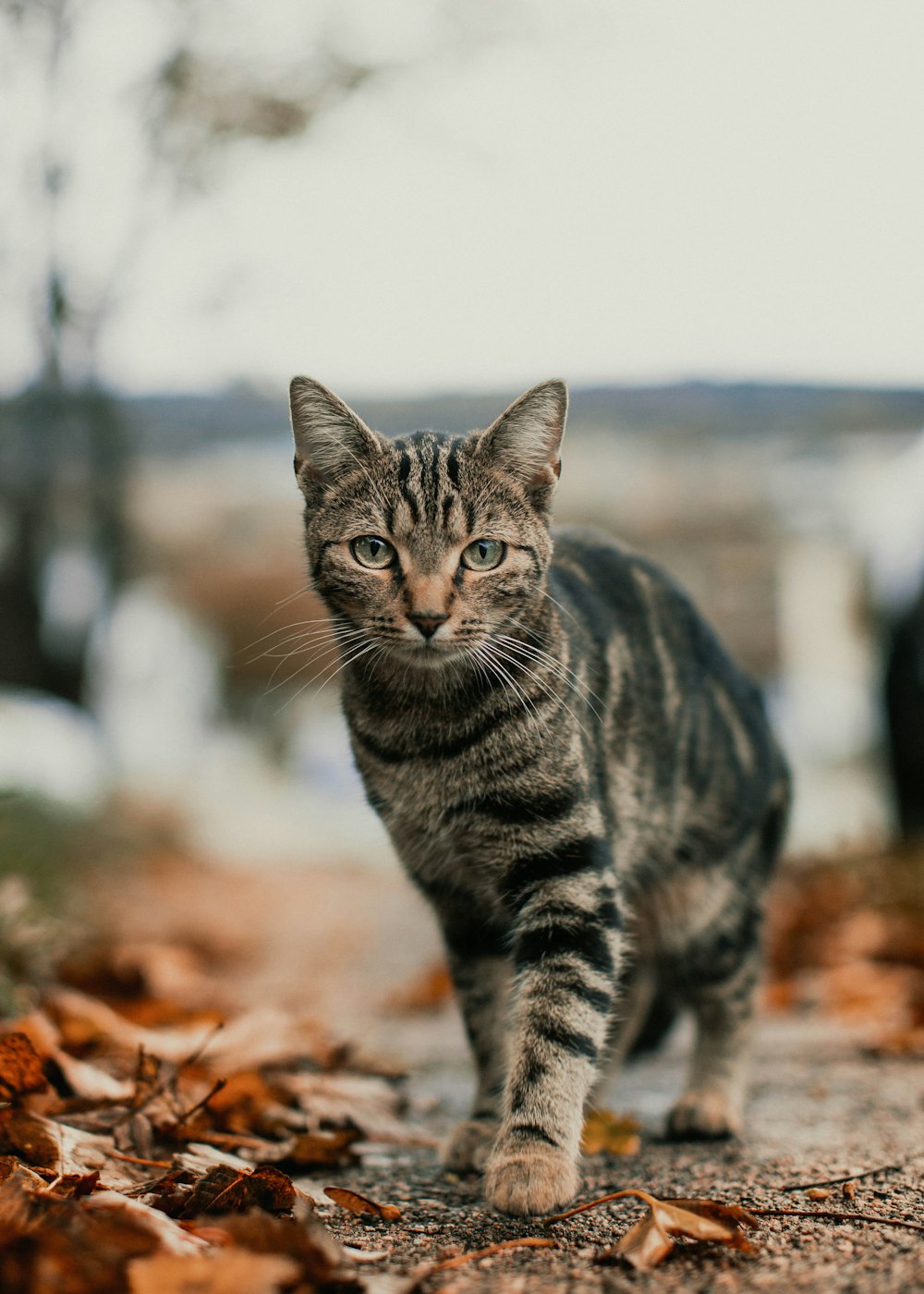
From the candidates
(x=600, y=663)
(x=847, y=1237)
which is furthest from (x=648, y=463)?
(x=847, y=1237)

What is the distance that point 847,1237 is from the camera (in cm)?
155

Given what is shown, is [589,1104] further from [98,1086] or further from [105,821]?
[105,821]

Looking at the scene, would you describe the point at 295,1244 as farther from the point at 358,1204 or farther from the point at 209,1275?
the point at 358,1204

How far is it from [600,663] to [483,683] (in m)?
0.34

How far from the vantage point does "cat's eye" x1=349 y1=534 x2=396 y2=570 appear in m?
2.34

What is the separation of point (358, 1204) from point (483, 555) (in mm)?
1218

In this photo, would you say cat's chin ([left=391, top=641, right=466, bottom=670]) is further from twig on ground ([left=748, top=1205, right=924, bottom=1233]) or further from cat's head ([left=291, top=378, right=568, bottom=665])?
twig on ground ([left=748, top=1205, right=924, bottom=1233])

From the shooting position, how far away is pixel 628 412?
26.1 ft

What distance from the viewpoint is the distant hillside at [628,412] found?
7336mm

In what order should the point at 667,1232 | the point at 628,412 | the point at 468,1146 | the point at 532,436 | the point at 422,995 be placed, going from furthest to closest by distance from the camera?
the point at 628,412, the point at 422,995, the point at 532,436, the point at 468,1146, the point at 667,1232

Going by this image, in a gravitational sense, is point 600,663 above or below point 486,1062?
above

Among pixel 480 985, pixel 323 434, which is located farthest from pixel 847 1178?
pixel 323 434

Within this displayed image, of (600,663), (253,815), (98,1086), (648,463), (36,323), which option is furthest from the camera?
(253,815)

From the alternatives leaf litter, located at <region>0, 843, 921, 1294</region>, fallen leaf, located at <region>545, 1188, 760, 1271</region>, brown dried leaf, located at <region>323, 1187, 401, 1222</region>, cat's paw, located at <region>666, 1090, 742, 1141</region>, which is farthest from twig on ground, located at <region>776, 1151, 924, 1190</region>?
brown dried leaf, located at <region>323, 1187, 401, 1222</region>
